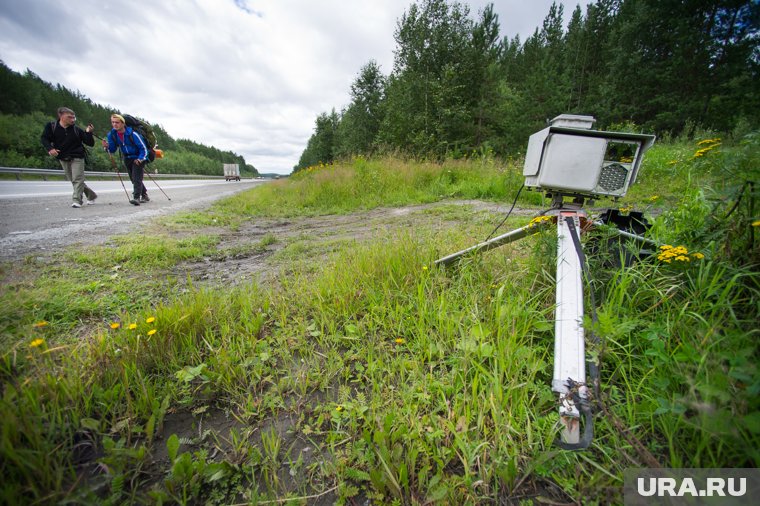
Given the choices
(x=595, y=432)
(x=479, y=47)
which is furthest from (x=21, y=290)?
(x=479, y=47)

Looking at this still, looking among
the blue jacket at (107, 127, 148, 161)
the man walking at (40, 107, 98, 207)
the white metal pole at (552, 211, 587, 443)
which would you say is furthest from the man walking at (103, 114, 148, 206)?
the white metal pole at (552, 211, 587, 443)

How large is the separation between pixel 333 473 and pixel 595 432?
104 centimetres

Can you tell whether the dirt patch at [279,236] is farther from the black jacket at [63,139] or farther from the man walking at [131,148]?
the black jacket at [63,139]

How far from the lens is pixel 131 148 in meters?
6.73

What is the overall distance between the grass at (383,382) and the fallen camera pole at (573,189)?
11 cm

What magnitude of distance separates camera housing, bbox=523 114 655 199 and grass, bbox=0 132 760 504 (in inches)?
14.4

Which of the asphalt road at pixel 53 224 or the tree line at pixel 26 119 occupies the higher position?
the tree line at pixel 26 119

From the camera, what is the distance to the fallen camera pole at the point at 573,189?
110 cm

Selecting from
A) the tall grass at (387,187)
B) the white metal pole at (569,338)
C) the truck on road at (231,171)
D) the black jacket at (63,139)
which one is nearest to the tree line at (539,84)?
the tall grass at (387,187)

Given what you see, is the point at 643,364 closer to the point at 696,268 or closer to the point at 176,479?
the point at 696,268

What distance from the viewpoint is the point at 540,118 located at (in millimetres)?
24328

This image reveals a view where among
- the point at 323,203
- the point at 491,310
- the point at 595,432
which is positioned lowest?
the point at 595,432

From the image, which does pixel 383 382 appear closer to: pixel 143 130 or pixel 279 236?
pixel 279 236

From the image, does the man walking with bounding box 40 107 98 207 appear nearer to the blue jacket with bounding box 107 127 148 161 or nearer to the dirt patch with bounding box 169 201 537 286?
the blue jacket with bounding box 107 127 148 161
